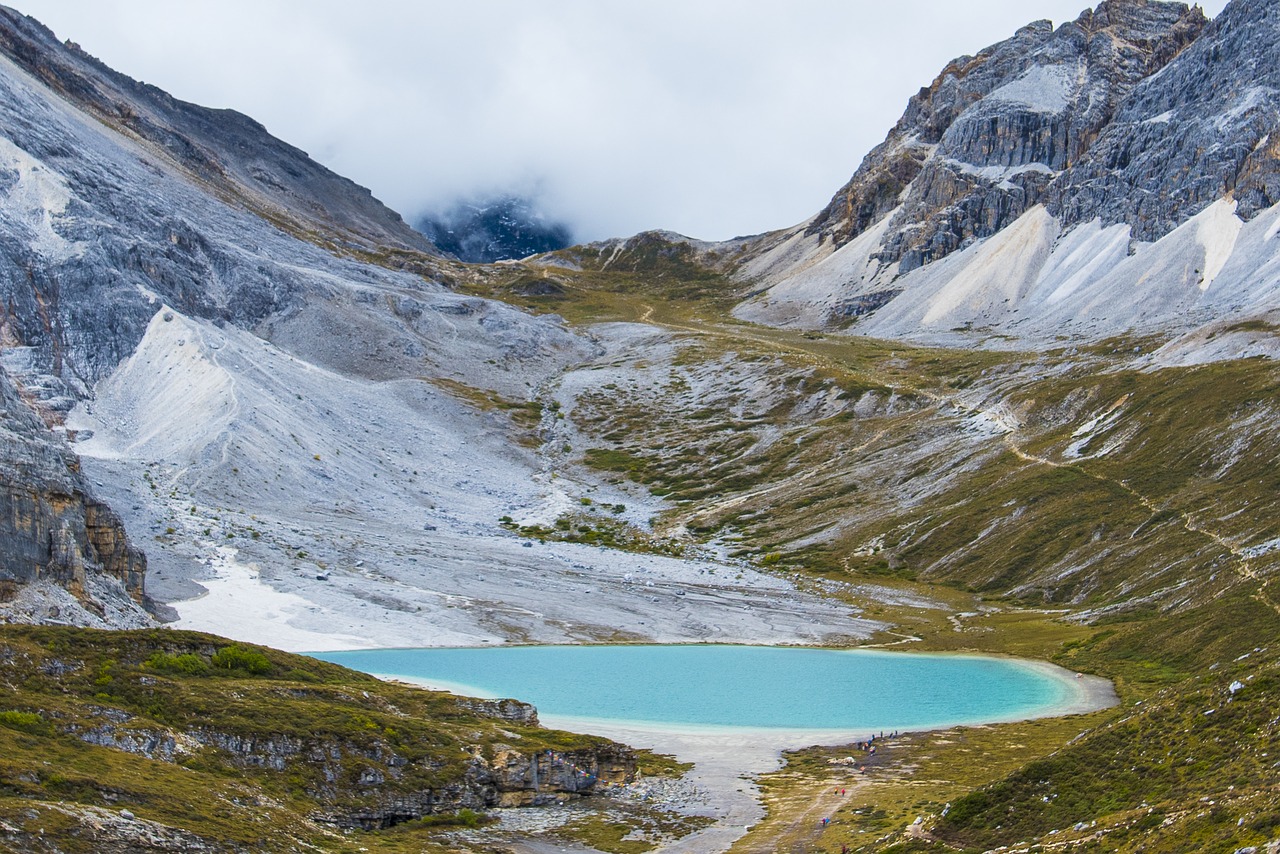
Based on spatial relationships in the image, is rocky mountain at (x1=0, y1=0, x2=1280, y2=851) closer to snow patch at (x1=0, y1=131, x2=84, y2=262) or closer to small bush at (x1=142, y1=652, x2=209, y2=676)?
small bush at (x1=142, y1=652, x2=209, y2=676)

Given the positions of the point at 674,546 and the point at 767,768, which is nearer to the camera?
the point at 767,768

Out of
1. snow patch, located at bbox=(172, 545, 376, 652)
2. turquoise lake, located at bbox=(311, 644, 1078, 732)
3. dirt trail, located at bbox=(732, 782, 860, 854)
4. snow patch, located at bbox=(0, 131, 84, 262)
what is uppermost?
snow patch, located at bbox=(0, 131, 84, 262)

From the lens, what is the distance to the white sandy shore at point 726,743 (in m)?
38.7

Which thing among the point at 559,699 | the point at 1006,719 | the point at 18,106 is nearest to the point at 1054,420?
the point at 1006,719

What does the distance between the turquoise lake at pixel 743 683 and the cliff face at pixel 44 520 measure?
21.2 meters

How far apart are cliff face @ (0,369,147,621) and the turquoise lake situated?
69.5 feet

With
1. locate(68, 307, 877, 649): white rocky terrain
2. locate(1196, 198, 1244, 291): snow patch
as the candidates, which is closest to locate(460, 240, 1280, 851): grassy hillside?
locate(68, 307, 877, 649): white rocky terrain

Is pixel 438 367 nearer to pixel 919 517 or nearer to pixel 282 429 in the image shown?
pixel 282 429

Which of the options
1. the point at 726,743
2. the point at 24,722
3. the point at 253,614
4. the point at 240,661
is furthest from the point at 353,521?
the point at 24,722

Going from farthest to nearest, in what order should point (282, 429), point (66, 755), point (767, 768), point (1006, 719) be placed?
point (282, 429) → point (1006, 719) → point (767, 768) → point (66, 755)

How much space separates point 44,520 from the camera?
159 feet

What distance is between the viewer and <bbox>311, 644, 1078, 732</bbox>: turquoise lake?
6056cm

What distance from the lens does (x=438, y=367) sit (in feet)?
604

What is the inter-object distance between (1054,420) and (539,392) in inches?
3672
